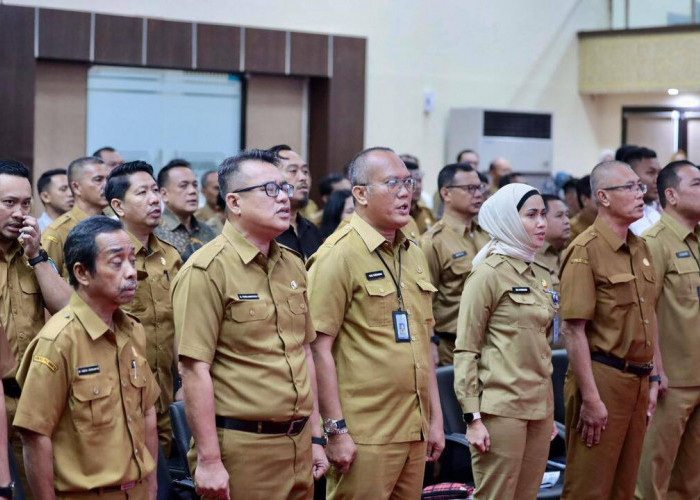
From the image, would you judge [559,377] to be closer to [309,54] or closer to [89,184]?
[89,184]

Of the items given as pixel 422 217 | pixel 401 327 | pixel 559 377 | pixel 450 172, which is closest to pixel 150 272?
pixel 401 327

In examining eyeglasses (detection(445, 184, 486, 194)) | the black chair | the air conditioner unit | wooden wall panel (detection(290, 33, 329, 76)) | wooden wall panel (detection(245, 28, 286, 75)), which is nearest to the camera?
the black chair

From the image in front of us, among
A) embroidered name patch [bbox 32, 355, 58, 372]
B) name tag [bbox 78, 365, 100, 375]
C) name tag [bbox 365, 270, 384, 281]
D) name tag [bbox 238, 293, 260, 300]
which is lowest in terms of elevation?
name tag [bbox 78, 365, 100, 375]

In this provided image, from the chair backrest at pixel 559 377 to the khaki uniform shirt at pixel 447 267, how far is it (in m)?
0.51

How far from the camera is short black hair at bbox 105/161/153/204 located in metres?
4.24

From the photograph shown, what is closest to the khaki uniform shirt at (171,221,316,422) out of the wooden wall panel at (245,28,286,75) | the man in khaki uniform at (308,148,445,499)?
the man in khaki uniform at (308,148,445,499)

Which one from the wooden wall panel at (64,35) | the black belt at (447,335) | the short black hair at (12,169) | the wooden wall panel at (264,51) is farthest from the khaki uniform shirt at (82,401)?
the wooden wall panel at (264,51)

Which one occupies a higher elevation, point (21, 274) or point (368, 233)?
point (368, 233)

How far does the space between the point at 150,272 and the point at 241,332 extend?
1.36m

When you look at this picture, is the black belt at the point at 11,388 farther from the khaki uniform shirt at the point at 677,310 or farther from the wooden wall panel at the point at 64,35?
the wooden wall panel at the point at 64,35

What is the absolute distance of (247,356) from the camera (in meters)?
2.94

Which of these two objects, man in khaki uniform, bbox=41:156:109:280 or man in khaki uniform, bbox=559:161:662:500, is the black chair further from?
man in khaki uniform, bbox=41:156:109:280

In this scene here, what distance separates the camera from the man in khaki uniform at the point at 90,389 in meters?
2.66

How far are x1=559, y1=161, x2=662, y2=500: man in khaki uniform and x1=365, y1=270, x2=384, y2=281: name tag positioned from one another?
112 cm
